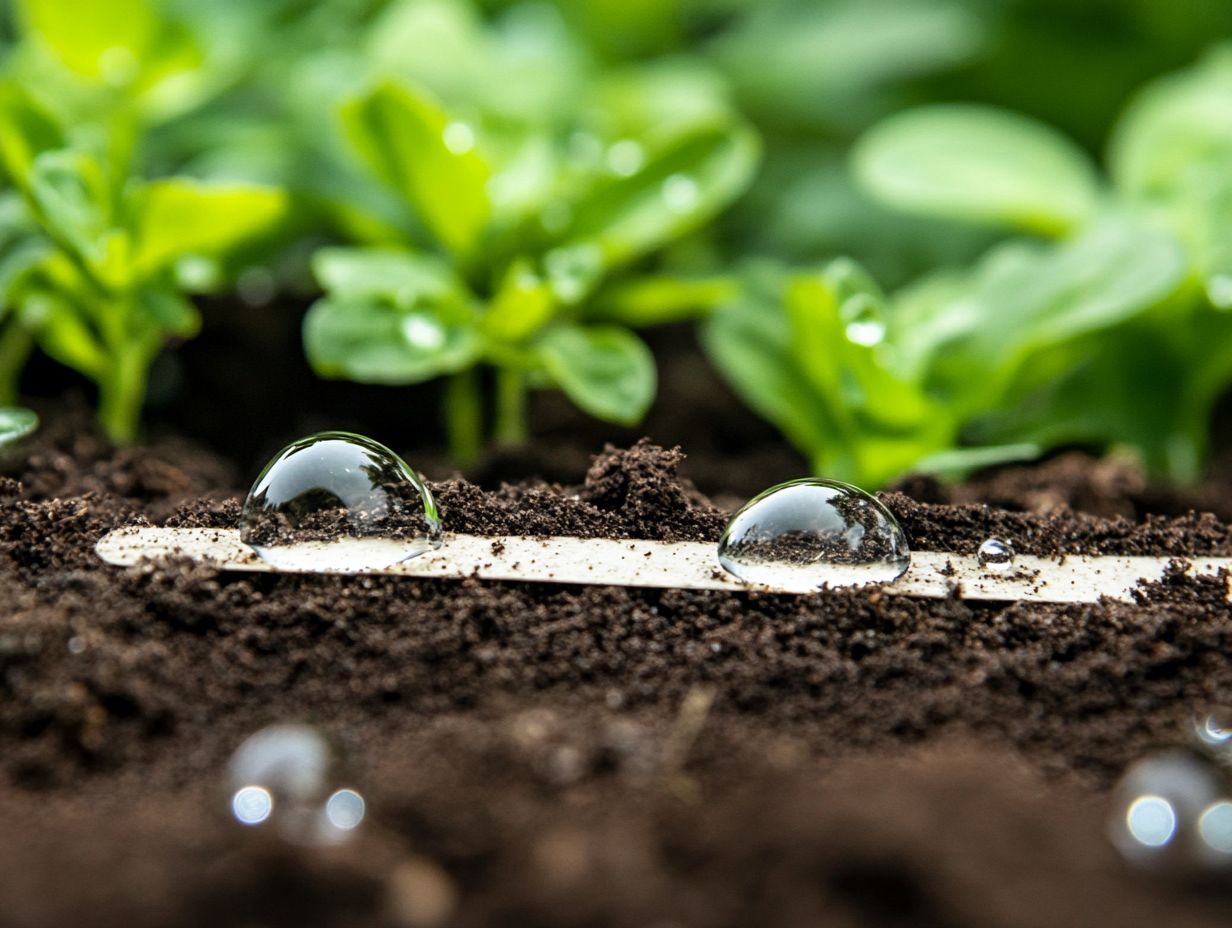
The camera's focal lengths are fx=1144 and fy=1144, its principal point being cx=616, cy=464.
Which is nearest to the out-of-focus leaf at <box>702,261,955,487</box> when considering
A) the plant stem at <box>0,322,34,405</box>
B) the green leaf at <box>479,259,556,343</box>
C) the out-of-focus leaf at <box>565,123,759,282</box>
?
the out-of-focus leaf at <box>565,123,759,282</box>

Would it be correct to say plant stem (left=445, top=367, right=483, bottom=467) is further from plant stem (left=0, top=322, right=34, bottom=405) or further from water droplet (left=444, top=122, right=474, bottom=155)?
plant stem (left=0, top=322, right=34, bottom=405)

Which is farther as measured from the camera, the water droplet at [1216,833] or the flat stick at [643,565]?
the flat stick at [643,565]

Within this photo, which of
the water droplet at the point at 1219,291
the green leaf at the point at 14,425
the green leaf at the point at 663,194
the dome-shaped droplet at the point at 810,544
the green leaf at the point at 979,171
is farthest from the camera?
the green leaf at the point at 979,171

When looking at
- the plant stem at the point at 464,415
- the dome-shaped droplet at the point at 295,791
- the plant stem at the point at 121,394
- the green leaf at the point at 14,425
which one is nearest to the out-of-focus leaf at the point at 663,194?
the plant stem at the point at 464,415

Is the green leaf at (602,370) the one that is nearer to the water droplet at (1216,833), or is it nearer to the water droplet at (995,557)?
the water droplet at (995,557)

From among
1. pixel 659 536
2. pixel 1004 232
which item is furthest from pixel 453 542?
pixel 1004 232

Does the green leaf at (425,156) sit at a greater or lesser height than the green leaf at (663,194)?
lesser

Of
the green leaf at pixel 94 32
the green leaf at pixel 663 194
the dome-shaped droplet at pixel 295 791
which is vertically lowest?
the dome-shaped droplet at pixel 295 791

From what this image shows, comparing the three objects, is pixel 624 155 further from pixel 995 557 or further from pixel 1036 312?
pixel 995 557
